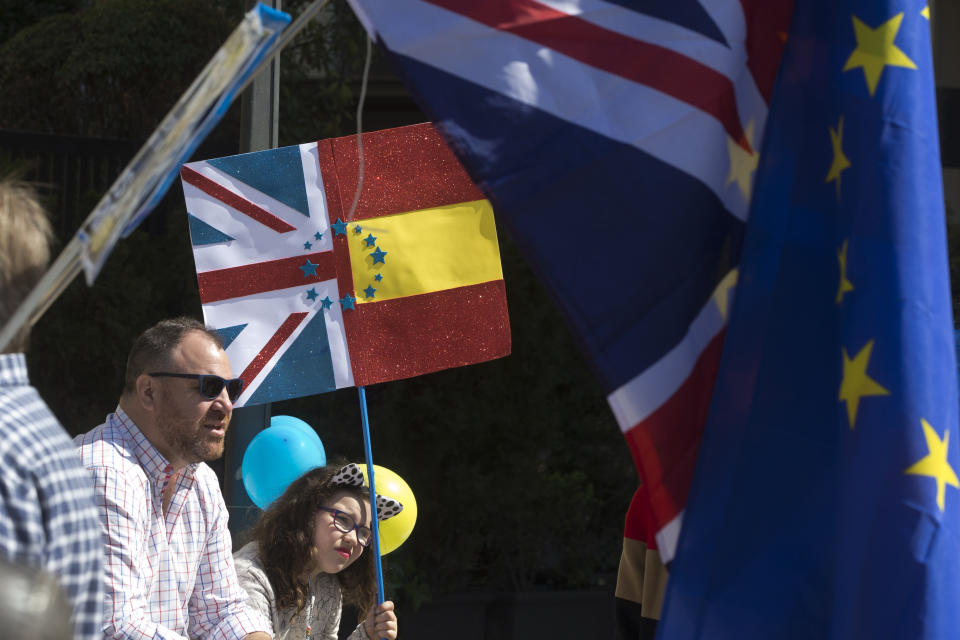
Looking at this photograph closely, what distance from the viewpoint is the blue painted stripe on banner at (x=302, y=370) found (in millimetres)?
4293

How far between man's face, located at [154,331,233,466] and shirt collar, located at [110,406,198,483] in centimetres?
3

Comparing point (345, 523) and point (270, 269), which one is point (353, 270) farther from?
point (345, 523)

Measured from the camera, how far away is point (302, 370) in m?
4.30

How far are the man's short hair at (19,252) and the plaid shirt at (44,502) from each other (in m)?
0.07

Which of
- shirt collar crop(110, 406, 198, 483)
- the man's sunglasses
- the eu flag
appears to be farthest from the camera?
the man's sunglasses

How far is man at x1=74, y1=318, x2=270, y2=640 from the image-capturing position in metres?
3.41

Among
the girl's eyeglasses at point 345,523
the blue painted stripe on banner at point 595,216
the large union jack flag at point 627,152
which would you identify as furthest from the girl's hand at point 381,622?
the blue painted stripe on banner at point 595,216

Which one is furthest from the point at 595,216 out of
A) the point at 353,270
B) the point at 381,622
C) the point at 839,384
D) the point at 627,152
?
the point at 381,622

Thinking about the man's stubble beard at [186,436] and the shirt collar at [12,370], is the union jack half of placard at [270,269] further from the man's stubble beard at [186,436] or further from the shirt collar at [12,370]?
the shirt collar at [12,370]

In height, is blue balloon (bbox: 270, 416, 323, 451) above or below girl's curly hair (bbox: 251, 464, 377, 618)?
above

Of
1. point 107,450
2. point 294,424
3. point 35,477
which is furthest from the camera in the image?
point 294,424

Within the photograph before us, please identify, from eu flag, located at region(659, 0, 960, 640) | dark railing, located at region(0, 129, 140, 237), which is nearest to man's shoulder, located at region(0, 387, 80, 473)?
eu flag, located at region(659, 0, 960, 640)

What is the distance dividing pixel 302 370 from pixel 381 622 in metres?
0.91

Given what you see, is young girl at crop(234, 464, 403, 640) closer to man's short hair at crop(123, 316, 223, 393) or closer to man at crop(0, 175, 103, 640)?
man's short hair at crop(123, 316, 223, 393)
